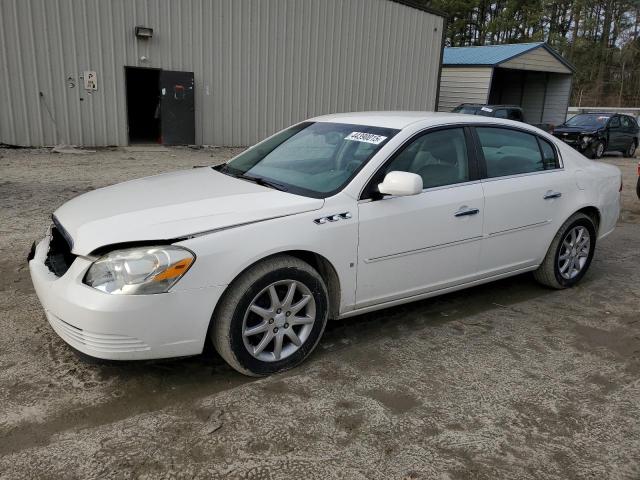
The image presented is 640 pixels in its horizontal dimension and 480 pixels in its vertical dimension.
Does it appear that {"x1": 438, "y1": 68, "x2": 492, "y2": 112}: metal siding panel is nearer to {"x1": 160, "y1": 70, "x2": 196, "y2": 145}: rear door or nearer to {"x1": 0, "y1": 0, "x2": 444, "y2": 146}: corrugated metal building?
{"x1": 0, "y1": 0, "x2": 444, "y2": 146}: corrugated metal building

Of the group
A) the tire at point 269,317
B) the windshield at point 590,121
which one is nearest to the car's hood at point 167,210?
the tire at point 269,317

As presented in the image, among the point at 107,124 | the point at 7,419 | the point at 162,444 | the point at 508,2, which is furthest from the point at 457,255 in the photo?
the point at 508,2

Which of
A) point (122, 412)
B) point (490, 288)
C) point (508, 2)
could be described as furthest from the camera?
point (508, 2)

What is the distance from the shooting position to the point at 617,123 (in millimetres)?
18062

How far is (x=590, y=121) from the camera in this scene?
59.2 feet

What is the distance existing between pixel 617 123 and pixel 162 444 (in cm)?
1928

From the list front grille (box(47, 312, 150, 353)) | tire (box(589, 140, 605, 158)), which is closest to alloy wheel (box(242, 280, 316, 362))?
front grille (box(47, 312, 150, 353))

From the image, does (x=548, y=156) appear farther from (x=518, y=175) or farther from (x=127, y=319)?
(x=127, y=319)

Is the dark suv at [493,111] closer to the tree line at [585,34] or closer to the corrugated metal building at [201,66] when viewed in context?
Answer: the corrugated metal building at [201,66]

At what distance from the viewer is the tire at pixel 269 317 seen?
302 cm

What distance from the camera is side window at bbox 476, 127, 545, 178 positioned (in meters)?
4.24

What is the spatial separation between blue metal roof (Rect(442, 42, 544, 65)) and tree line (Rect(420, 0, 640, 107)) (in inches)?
565

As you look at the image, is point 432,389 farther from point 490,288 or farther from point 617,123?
point 617,123

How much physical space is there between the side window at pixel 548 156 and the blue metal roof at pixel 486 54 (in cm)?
2052
